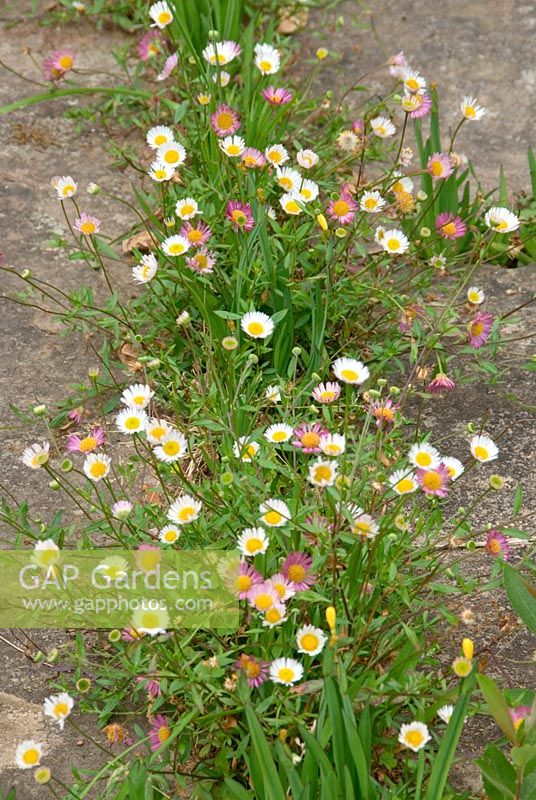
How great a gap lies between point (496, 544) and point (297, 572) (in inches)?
15.5

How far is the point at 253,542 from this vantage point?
77.9 inches

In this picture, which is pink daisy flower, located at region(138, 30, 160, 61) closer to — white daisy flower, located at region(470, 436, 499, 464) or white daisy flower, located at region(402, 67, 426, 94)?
white daisy flower, located at region(402, 67, 426, 94)

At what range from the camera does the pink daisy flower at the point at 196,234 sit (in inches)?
105

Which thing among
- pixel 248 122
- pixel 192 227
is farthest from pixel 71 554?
pixel 248 122

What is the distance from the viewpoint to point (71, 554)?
2.23 metres

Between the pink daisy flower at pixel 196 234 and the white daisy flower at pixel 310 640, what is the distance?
1152 millimetres

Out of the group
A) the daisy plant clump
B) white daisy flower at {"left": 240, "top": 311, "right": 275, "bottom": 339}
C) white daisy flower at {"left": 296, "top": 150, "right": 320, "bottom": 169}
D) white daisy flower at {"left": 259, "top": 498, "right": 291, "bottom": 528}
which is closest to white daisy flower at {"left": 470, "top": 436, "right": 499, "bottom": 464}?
the daisy plant clump

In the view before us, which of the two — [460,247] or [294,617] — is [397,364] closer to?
[460,247]

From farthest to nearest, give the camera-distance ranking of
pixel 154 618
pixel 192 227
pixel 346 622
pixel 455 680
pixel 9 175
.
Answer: pixel 9 175
pixel 192 227
pixel 455 680
pixel 346 622
pixel 154 618

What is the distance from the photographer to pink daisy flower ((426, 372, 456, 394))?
2403 millimetres

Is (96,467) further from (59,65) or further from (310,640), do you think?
(59,65)

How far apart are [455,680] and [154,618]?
684mm

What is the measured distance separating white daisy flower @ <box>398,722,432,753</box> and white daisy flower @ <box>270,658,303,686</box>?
212 millimetres

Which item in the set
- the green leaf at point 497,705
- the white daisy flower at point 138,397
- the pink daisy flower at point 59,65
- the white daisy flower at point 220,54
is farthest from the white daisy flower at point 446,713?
the pink daisy flower at point 59,65
